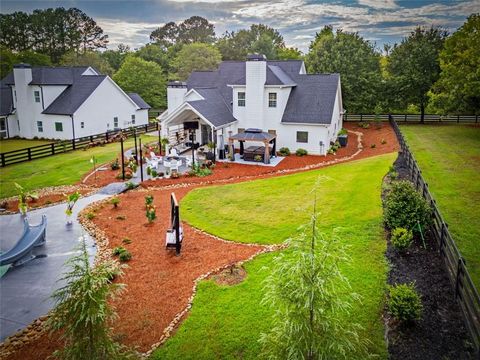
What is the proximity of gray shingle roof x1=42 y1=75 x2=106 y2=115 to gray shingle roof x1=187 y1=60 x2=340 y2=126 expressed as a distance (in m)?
12.6

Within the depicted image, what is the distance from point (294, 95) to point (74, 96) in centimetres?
2248

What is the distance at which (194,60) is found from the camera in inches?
2285

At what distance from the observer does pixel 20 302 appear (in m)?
9.66

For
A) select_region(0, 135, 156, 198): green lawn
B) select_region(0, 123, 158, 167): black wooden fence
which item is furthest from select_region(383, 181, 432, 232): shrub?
select_region(0, 135, 156, 198): green lawn

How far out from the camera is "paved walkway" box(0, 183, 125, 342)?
918 centimetres

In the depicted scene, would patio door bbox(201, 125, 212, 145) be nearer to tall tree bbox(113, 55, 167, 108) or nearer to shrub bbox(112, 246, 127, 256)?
shrub bbox(112, 246, 127, 256)

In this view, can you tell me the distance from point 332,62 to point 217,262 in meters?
37.7

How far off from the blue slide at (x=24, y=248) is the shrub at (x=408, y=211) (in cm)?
1194

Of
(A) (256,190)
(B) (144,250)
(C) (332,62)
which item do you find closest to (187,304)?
(B) (144,250)

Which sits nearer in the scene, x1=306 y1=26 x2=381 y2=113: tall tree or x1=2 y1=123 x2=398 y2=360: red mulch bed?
x1=2 y1=123 x2=398 y2=360: red mulch bed

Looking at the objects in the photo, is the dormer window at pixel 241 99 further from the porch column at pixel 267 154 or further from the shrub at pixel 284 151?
the porch column at pixel 267 154

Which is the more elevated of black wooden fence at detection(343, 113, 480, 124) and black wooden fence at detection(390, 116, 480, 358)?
black wooden fence at detection(343, 113, 480, 124)

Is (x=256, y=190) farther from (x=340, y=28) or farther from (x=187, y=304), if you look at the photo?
(x=340, y=28)

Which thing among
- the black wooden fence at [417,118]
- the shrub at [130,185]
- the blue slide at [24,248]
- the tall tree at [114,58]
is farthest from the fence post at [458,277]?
the tall tree at [114,58]
